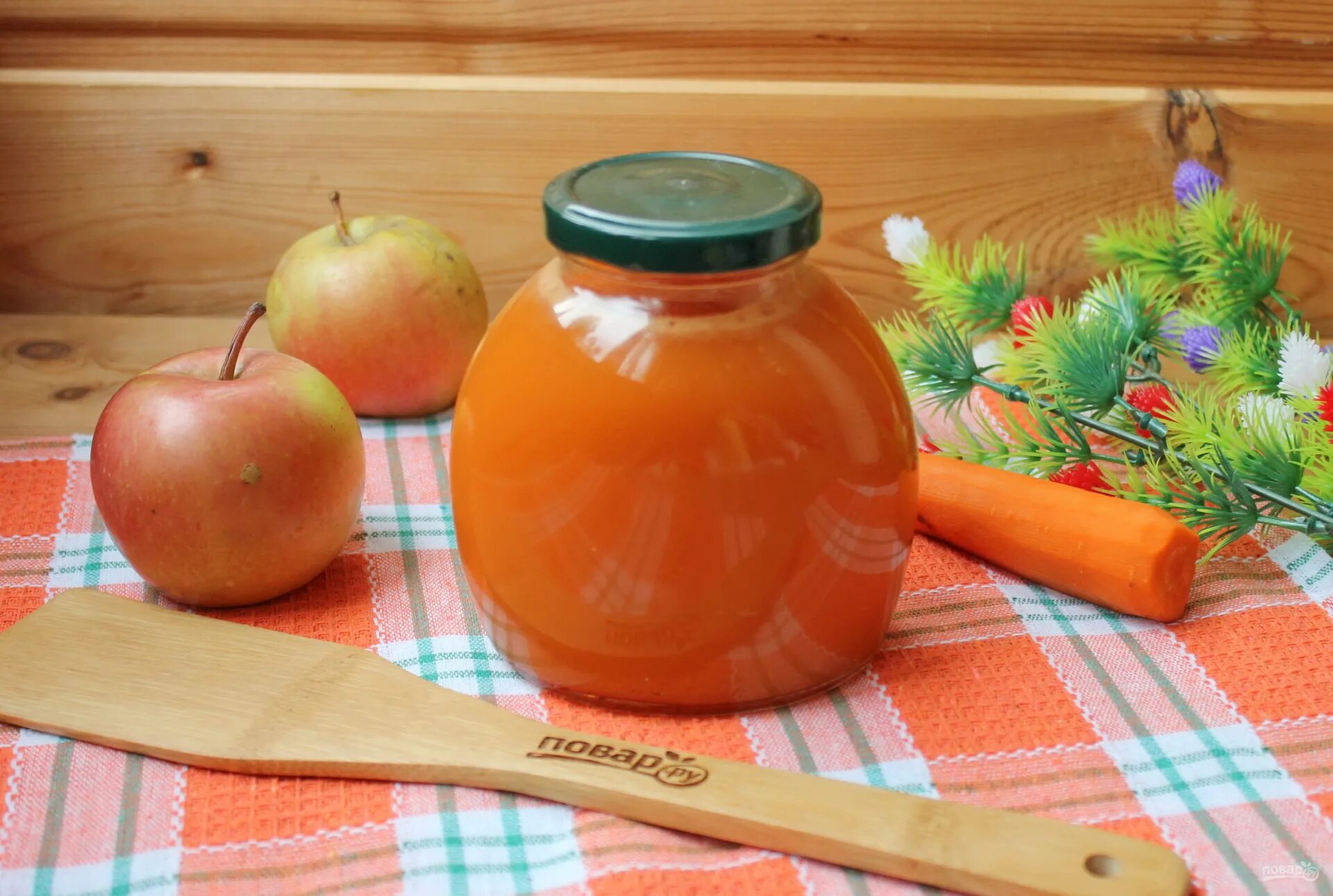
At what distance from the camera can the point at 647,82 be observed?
1027 millimetres

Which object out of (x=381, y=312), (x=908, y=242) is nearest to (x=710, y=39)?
(x=908, y=242)

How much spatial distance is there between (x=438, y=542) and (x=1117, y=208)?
67cm

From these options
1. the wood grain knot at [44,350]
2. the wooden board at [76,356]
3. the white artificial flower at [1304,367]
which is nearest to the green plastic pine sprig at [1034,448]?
the white artificial flower at [1304,367]

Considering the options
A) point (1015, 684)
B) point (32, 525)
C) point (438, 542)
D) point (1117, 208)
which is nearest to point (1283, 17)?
point (1117, 208)

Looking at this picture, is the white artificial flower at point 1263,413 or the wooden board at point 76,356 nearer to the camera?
the white artificial flower at point 1263,413

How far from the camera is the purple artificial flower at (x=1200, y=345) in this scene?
2.73ft

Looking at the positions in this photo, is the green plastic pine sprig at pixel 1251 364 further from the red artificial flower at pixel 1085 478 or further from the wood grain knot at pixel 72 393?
the wood grain knot at pixel 72 393

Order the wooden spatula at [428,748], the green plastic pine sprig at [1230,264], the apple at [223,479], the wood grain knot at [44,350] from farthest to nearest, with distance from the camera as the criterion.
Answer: the wood grain knot at [44,350]
the green plastic pine sprig at [1230,264]
the apple at [223,479]
the wooden spatula at [428,748]

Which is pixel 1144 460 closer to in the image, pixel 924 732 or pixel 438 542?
pixel 924 732

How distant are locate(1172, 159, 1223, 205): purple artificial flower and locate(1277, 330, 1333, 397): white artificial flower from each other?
21 centimetres

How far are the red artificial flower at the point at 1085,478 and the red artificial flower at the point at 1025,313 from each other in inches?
3.7

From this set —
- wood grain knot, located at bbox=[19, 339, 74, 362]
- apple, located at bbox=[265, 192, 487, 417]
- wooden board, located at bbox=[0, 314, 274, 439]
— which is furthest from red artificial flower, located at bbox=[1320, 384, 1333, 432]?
wood grain knot, located at bbox=[19, 339, 74, 362]

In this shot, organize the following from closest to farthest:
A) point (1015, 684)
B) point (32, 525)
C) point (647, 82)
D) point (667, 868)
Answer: point (667, 868) → point (1015, 684) → point (32, 525) → point (647, 82)

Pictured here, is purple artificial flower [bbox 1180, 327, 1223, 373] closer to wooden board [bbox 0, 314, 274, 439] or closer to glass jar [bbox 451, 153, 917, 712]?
glass jar [bbox 451, 153, 917, 712]
